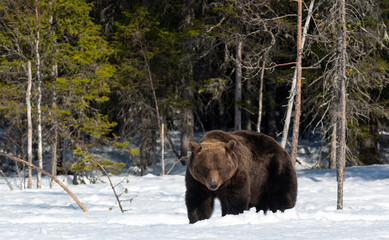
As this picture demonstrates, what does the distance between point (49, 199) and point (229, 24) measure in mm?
10214

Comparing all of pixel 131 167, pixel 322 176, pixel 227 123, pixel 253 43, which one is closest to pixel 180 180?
pixel 322 176

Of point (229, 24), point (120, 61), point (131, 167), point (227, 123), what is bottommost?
point (131, 167)

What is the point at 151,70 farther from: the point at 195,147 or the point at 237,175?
the point at 195,147

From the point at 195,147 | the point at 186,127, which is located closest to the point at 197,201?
the point at 195,147

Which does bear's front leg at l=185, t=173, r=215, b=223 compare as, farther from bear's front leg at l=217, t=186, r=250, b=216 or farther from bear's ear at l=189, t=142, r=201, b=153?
bear's ear at l=189, t=142, r=201, b=153

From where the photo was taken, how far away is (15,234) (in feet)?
14.8

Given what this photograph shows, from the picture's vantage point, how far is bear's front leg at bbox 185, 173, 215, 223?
19.6ft

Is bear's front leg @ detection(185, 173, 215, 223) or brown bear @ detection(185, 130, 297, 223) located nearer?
brown bear @ detection(185, 130, 297, 223)

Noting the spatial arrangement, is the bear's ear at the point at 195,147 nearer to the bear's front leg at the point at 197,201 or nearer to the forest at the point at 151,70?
the bear's front leg at the point at 197,201

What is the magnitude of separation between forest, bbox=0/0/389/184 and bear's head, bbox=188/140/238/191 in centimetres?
800

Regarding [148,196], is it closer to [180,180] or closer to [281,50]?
[180,180]

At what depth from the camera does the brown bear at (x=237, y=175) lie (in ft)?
18.9

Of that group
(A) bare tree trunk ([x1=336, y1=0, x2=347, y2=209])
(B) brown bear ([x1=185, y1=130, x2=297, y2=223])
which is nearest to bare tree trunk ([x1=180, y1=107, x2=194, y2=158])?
(A) bare tree trunk ([x1=336, y1=0, x2=347, y2=209])

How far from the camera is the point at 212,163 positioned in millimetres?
5688
